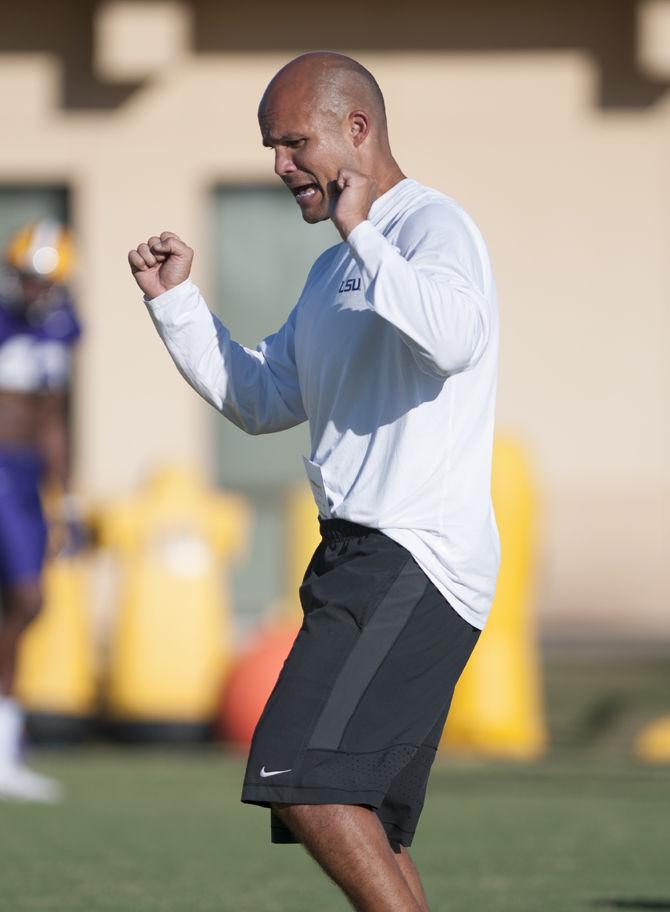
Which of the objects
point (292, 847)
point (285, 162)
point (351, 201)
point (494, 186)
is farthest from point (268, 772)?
point (494, 186)

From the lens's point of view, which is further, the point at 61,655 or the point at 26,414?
the point at 61,655

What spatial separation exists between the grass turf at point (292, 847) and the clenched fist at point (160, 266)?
7.35 ft

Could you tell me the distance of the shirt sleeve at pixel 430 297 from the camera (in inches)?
134

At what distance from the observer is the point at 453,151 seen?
1459cm

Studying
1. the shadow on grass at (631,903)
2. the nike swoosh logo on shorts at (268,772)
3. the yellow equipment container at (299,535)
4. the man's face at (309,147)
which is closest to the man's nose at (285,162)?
the man's face at (309,147)

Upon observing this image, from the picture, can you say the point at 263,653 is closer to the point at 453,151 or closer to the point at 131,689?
the point at 131,689

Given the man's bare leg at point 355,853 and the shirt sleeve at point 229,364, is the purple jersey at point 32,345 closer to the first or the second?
the shirt sleeve at point 229,364

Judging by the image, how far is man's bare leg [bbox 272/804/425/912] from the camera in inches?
138

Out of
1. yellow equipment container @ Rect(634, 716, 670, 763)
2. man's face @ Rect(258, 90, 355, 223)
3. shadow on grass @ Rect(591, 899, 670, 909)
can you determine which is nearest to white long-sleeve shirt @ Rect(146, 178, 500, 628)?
man's face @ Rect(258, 90, 355, 223)

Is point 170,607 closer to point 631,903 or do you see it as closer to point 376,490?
point 631,903

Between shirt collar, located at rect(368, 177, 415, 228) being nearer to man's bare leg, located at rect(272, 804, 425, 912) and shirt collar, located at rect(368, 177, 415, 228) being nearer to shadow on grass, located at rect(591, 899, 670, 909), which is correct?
man's bare leg, located at rect(272, 804, 425, 912)

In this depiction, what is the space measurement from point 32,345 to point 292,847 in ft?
9.00

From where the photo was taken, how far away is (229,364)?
418 centimetres

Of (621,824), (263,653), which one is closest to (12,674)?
(263,653)
